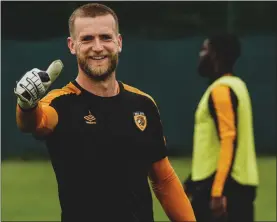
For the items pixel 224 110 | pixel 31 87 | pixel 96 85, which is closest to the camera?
pixel 31 87

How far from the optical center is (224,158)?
5.99 metres

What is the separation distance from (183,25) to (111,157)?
14130 mm

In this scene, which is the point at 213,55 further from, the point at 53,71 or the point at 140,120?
the point at 53,71

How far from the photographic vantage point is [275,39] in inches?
695

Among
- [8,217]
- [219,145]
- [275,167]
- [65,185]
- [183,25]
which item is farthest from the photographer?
[183,25]

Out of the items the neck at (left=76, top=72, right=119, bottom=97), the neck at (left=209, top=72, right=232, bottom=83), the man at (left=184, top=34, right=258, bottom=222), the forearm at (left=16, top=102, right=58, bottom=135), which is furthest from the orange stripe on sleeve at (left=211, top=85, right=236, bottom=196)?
the forearm at (left=16, top=102, right=58, bottom=135)

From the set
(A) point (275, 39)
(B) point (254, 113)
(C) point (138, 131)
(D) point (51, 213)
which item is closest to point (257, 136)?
(B) point (254, 113)

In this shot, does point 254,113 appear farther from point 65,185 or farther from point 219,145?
point 65,185

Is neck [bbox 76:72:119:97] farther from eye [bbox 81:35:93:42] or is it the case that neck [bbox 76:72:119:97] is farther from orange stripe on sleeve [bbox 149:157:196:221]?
orange stripe on sleeve [bbox 149:157:196:221]

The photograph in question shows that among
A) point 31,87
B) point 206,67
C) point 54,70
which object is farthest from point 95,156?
point 206,67

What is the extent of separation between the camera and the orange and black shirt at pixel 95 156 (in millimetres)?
3898

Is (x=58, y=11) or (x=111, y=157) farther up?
(x=58, y=11)

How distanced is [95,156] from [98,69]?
1.28 feet

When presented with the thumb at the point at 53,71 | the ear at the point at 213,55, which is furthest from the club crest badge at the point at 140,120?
the ear at the point at 213,55
